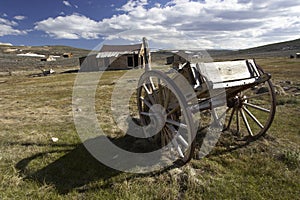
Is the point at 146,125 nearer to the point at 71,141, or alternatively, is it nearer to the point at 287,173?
the point at 71,141

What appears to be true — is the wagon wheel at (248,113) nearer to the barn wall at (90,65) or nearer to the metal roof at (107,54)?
the metal roof at (107,54)

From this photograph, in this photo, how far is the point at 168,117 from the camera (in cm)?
416

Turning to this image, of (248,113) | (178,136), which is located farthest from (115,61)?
(178,136)

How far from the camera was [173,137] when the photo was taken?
3893 millimetres

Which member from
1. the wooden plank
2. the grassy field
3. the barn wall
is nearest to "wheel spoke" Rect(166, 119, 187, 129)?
the grassy field

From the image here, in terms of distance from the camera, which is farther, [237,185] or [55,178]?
[55,178]

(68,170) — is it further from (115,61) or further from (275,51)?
(275,51)

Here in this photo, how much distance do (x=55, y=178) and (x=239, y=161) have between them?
10.9ft

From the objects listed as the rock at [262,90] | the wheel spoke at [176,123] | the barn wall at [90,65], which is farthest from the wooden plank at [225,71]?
the barn wall at [90,65]

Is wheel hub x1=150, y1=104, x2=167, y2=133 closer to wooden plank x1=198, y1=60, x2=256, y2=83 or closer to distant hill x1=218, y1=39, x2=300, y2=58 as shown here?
wooden plank x1=198, y1=60, x2=256, y2=83

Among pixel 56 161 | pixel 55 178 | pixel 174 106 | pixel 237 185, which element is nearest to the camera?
pixel 237 185

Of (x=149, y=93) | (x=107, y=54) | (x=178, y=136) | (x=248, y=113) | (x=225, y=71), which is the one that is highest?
(x=107, y=54)

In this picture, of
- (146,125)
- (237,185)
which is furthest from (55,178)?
(237,185)

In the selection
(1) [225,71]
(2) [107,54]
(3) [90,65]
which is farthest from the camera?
(3) [90,65]
